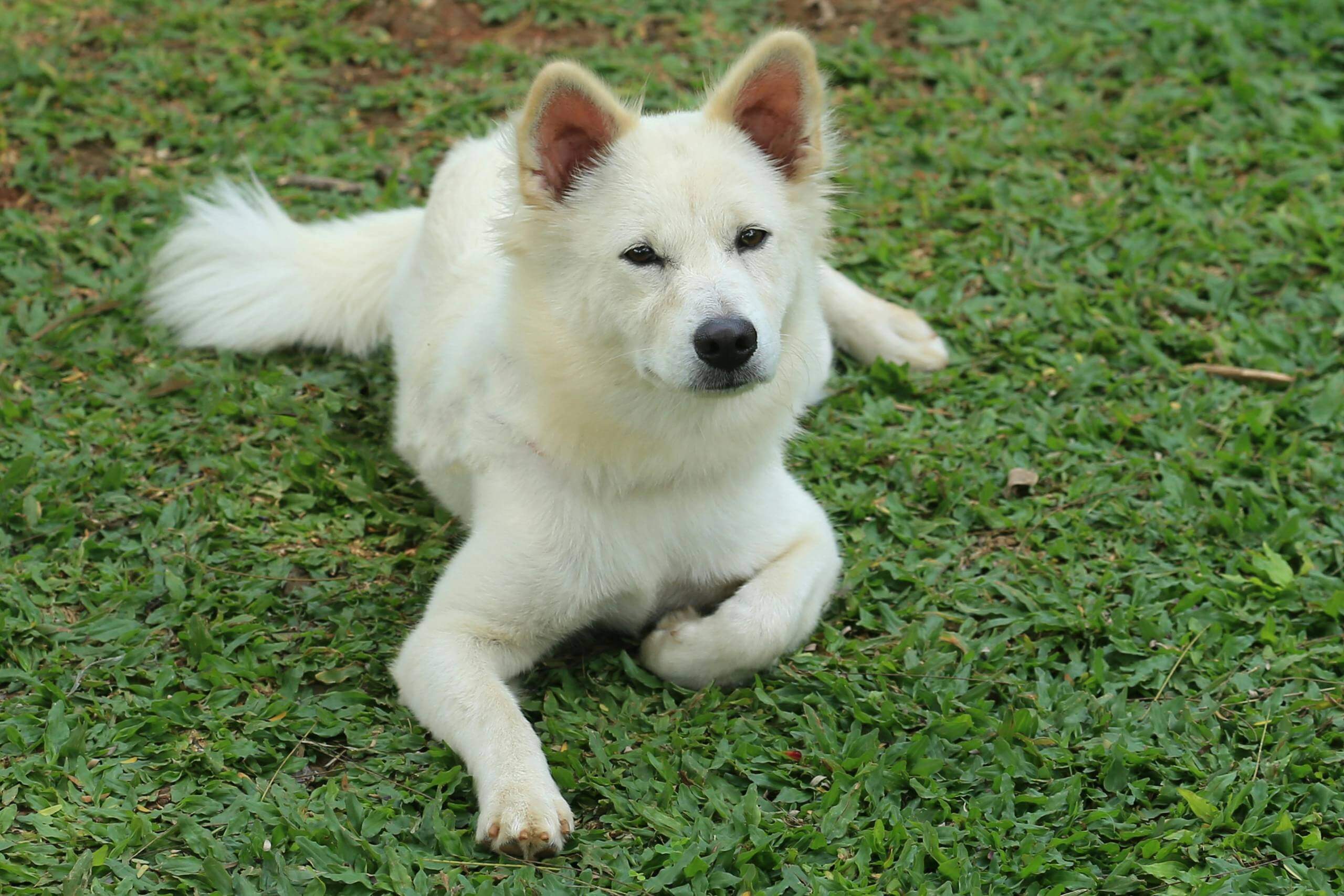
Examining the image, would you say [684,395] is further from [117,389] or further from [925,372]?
[117,389]

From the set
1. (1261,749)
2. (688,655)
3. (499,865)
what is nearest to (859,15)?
(688,655)

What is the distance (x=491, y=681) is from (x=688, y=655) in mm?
592

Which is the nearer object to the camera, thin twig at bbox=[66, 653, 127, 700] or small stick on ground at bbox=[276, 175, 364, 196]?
thin twig at bbox=[66, 653, 127, 700]

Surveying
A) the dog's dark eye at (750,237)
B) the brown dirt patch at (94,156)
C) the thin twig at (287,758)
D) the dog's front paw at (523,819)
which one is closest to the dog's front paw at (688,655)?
the dog's front paw at (523,819)

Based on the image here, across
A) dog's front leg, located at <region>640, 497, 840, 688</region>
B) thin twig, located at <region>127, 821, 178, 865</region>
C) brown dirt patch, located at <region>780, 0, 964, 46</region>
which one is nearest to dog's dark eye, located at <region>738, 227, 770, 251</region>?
dog's front leg, located at <region>640, 497, 840, 688</region>

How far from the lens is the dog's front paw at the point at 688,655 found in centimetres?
406

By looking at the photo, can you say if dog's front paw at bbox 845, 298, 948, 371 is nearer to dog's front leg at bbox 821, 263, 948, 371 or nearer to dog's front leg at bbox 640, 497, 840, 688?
dog's front leg at bbox 821, 263, 948, 371

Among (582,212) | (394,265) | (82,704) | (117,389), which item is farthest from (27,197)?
(582,212)

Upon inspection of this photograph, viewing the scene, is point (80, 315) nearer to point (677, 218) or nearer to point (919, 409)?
point (677, 218)

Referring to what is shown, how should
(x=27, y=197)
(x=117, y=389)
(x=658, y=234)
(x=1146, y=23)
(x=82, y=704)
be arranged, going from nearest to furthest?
(x=658, y=234), (x=82, y=704), (x=117, y=389), (x=27, y=197), (x=1146, y=23)

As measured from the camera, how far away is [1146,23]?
289 inches

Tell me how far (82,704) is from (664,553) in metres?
1.77

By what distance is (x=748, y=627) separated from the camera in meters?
4.04

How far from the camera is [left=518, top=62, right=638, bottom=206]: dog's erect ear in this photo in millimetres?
3729
